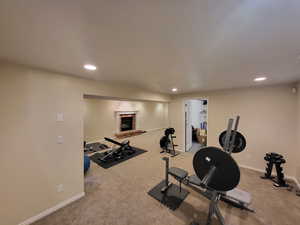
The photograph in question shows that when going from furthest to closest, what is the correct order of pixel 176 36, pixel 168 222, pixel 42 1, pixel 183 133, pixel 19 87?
pixel 183 133 → pixel 168 222 → pixel 19 87 → pixel 176 36 → pixel 42 1

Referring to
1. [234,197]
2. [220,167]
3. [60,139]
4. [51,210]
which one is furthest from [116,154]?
[220,167]

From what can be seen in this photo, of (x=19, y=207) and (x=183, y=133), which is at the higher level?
(x=183, y=133)

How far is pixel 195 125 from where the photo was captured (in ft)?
22.6

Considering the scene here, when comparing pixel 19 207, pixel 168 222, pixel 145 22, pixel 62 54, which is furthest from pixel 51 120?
pixel 168 222

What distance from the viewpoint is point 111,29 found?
3.01ft

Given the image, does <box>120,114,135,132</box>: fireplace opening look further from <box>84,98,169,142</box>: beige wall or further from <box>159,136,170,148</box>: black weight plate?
<box>159,136,170,148</box>: black weight plate

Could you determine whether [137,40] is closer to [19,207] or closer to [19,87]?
[19,87]

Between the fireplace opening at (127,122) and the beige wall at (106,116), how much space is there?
361 mm

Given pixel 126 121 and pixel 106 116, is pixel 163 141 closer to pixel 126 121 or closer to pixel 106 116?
pixel 106 116

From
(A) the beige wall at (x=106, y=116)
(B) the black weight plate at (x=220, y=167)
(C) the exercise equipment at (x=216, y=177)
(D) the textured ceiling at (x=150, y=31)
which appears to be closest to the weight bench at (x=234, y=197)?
(C) the exercise equipment at (x=216, y=177)

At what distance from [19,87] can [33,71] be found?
11.7 inches

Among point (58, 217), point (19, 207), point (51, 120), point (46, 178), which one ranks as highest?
point (51, 120)

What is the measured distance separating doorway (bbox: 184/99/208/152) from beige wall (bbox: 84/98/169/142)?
1047mm

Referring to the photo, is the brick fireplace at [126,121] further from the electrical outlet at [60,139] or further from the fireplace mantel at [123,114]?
the electrical outlet at [60,139]
